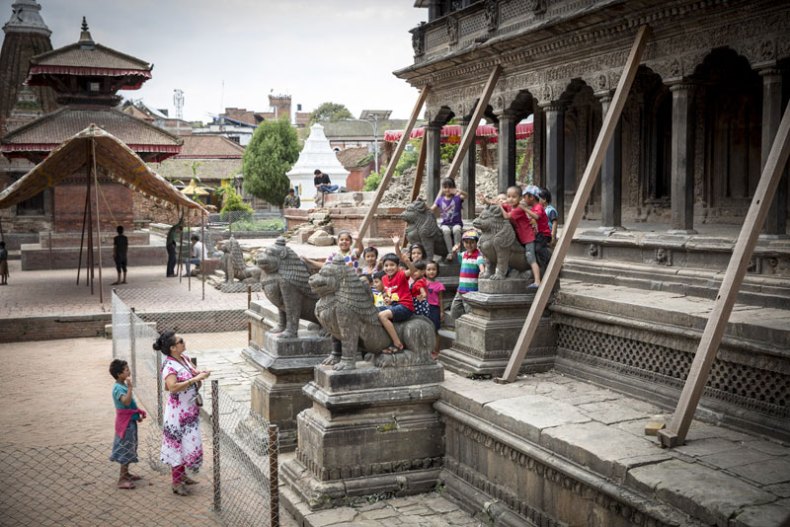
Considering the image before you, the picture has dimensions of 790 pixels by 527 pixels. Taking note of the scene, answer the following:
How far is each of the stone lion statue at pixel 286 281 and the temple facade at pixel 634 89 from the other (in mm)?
5275

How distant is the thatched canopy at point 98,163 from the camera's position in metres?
19.6

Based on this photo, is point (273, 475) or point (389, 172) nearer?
point (273, 475)

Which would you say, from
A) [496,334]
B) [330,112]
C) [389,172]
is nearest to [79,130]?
[389,172]

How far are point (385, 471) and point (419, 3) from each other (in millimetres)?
13920

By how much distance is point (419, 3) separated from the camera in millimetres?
18859

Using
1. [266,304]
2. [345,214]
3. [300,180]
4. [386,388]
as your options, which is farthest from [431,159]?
[300,180]

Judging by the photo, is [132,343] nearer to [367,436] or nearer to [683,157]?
[367,436]

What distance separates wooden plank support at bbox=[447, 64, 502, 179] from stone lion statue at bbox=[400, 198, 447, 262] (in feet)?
4.93

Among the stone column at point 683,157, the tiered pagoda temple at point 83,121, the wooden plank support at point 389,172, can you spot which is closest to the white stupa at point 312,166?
the tiered pagoda temple at point 83,121

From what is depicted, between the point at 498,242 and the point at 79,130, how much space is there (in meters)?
25.3

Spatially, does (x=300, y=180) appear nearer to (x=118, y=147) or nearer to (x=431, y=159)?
(x=118, y=147)

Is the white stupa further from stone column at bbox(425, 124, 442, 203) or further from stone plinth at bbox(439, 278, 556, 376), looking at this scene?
stone plinth at bbox(439, 278, 556, 376)

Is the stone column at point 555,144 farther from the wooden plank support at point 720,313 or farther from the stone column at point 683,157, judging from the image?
the wooden plank support at point 720,313

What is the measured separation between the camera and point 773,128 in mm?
9391
